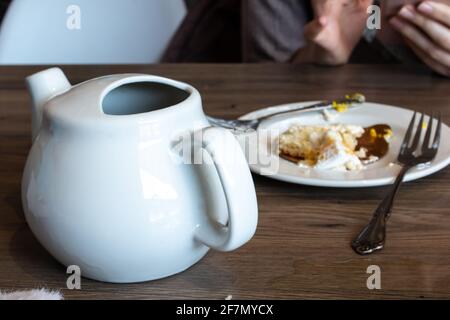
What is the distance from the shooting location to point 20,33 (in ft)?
4.03

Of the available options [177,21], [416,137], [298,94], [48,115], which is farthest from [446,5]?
[48,115]

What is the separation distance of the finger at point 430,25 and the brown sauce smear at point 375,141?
353mm

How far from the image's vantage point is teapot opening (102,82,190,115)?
47 cm

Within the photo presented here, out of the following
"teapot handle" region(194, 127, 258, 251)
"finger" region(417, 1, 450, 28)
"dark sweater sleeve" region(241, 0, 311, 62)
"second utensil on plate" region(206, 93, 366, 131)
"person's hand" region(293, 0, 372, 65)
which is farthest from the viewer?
"dark sweater sleeve" region(241, 0, 311, 62)

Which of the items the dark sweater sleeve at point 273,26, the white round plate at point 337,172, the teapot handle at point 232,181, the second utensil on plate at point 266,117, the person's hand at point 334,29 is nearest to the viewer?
the teapot handle at point 232,181

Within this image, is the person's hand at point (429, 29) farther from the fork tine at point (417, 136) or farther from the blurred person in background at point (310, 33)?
the fork tine at point (417, 136)

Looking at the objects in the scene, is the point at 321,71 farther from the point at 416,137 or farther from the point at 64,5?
the point at 64,5

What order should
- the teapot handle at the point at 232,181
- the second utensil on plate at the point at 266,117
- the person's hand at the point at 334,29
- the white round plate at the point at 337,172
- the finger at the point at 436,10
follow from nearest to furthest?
the teapot handle at the point at 232,181 → the white round plate at the point at 337,172 → the second utensil on plate at the point at 266,117 → the finger at the point at 436,10 → the person's hand at the point at 334,29

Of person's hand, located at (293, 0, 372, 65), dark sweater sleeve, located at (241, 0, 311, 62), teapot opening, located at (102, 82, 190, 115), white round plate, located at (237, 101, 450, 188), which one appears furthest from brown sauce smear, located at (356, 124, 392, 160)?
dark sweater sleeve, located at (241, 0, 311, 62)

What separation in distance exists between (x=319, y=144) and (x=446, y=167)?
0.46ft

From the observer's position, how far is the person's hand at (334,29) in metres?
1.07

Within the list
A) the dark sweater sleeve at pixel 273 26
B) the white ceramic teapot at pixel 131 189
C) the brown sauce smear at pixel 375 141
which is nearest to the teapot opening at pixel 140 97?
the white ceramic teapot at pixel 131 189

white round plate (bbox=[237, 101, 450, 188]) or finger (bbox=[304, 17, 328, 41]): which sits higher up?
finger (bbox=[304, 17, 328, 41])

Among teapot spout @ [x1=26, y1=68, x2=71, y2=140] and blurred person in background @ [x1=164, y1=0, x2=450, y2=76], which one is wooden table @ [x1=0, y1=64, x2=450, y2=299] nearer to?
teapot spout @ [x1=26, y1=68, x2=71, y2=140]
